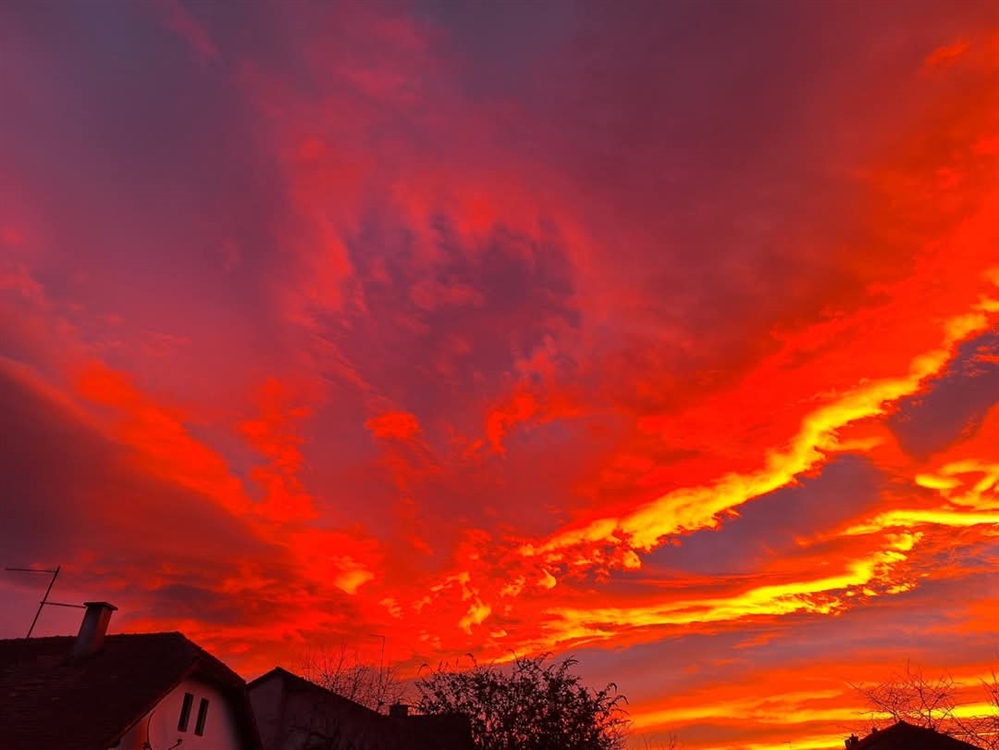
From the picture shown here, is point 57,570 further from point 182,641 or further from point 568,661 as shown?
point 568,661

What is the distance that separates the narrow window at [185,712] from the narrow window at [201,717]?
0.81 metres

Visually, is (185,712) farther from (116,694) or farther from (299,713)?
(299,713)

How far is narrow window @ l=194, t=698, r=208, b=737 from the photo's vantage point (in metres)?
29.5

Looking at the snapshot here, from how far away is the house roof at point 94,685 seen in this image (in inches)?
935

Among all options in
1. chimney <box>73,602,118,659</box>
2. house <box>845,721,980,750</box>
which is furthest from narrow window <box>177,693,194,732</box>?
house <box>845,721,980,750</box>

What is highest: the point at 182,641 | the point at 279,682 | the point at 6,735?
the point at 279,682

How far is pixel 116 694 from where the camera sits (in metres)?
25.9

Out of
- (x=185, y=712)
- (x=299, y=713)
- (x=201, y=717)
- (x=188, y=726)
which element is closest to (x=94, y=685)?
(x=185, y=712)

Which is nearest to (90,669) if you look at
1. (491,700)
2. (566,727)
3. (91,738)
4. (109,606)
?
(109,606)

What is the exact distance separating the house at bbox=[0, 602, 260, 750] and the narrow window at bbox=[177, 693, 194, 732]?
0.12 ft

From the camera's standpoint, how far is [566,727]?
28.6 meters

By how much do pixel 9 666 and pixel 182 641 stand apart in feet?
22.4

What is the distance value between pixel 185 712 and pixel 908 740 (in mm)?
29652

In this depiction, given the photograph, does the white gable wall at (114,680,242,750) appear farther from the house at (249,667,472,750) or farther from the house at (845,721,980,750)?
the house at (845,721,980,750)
